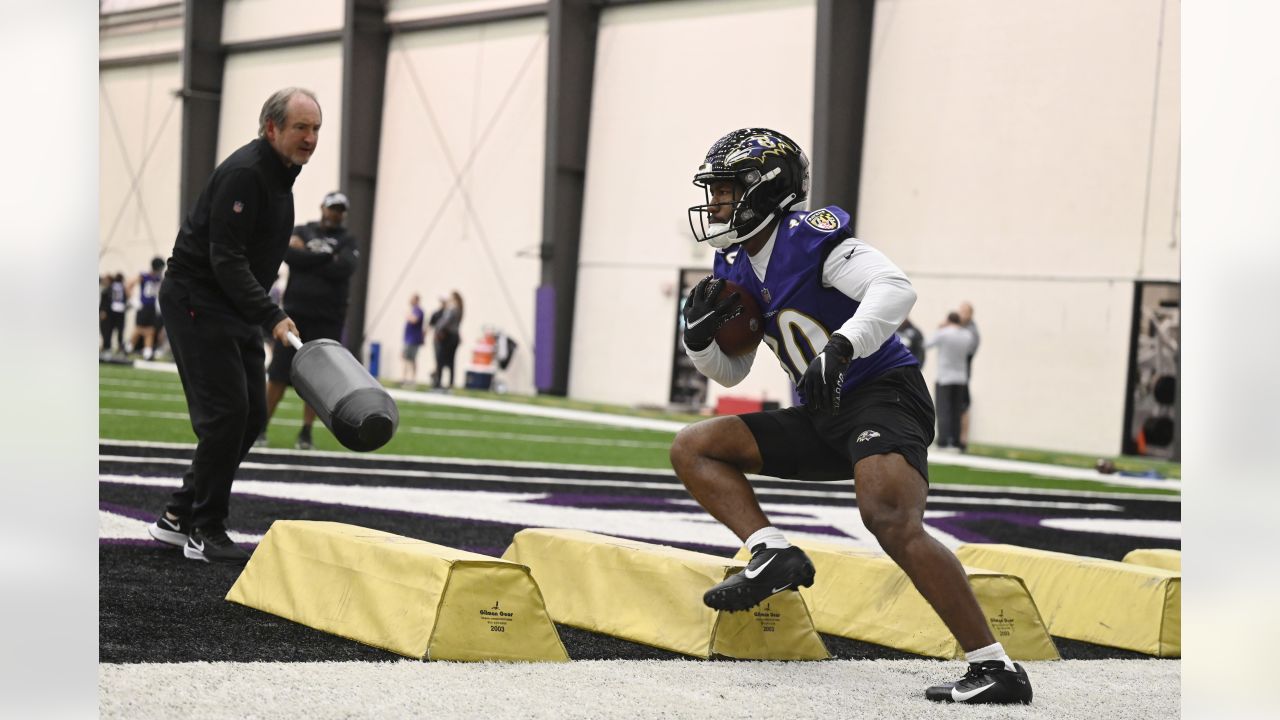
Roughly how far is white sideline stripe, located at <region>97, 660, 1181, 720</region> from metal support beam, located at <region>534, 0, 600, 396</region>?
67.9 ft

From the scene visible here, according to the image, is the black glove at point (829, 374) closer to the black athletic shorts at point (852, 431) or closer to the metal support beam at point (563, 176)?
the black athletic shorts at point (852, 431)

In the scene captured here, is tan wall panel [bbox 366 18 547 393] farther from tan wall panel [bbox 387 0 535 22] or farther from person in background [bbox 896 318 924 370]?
person in background [bbox 896 318 924 370]

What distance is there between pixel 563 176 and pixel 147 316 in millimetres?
8717

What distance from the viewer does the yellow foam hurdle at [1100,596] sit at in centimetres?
A: 557

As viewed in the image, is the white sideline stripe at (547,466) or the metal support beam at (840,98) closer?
the white sideline stripe at (547,466)

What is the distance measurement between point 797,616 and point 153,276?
25.4 metres

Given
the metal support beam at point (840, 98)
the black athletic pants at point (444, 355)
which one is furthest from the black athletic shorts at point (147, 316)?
the metal support beam at point (840, 98)

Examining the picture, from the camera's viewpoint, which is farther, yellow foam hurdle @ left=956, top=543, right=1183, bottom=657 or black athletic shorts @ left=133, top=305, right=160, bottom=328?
black athletic shorts @ left=133, top=305, right=160, bottom=328

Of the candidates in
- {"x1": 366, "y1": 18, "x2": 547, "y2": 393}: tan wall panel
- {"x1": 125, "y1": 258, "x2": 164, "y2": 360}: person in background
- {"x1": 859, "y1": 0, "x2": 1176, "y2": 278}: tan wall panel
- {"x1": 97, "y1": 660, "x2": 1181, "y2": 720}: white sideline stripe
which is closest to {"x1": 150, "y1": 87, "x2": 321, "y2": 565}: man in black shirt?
{"x1": 97, "y1": 660, "x2": 1181, "y2": 720}: white sideline stripe

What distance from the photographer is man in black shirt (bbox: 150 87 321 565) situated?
5.86m

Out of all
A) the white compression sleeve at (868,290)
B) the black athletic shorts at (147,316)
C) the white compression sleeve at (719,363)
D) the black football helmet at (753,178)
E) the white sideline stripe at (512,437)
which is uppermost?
the black football helmet at (753,178)

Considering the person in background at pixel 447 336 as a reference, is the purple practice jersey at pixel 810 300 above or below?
above

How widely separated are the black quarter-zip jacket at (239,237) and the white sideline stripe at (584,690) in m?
2.13

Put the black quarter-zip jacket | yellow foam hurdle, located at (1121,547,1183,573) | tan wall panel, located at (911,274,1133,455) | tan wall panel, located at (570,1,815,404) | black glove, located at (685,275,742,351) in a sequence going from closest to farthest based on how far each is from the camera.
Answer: black glove, located at (685,275,742,351) < the black quarter-zip jacket < yellow foam hurdle, located at (1121,547,1183,573) < tan wall panel, located at (911,274,1133,455) < tan wall panel, located at (570,1,815,404)
